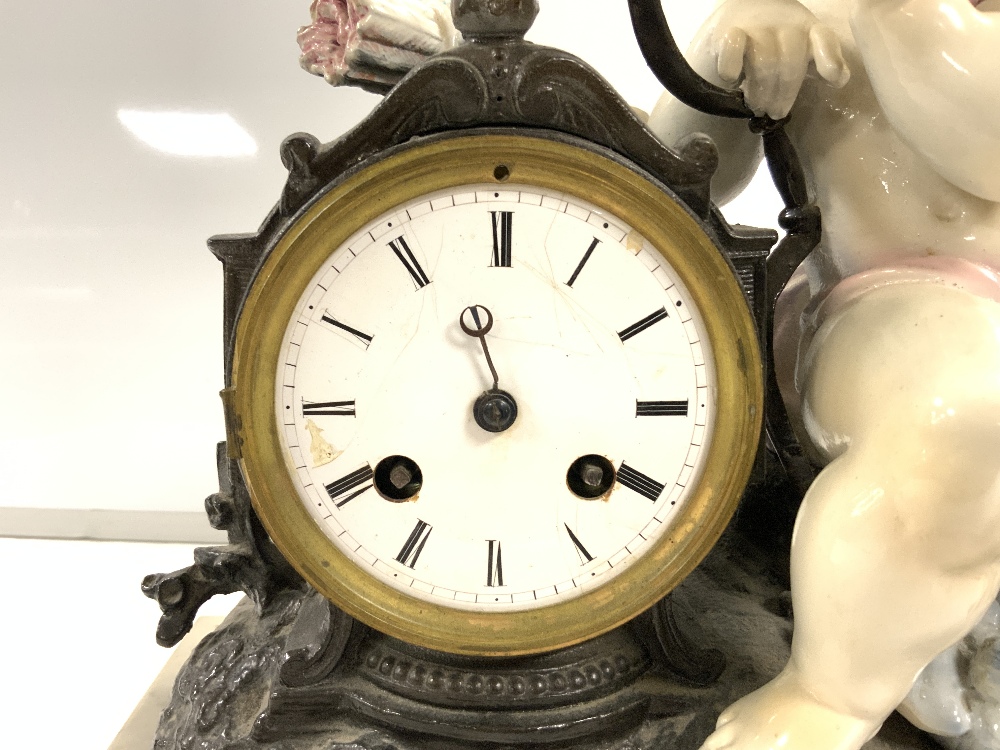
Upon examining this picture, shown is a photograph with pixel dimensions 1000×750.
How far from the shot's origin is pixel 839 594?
0.67 m

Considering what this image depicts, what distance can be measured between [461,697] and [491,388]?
0.29m

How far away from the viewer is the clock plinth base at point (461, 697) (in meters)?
0.78

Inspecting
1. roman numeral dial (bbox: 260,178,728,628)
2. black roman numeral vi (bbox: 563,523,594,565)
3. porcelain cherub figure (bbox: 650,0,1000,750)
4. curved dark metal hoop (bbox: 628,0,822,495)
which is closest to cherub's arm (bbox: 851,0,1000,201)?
porcelain cherub figure (bbox: 650,0,1000,750)

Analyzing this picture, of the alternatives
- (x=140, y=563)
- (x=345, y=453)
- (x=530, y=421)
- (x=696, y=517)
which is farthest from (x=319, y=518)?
(x=140, y=563)

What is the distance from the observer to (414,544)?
2.45 ft

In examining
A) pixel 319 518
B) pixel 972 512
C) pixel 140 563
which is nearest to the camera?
pixel 972 512

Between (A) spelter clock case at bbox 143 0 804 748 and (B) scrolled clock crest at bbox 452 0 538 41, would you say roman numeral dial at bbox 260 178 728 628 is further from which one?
(B) scrolled clock crest at bbox 452 0 538 41

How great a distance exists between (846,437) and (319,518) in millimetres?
441

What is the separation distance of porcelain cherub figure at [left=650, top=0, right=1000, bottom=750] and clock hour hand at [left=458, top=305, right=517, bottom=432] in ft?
0.83

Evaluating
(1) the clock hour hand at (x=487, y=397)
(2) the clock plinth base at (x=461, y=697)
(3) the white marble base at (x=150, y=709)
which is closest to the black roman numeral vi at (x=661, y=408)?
(1) the clock hour hand at (x=487, y=397)

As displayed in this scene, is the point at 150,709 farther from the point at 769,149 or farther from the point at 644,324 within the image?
the point at 769,149

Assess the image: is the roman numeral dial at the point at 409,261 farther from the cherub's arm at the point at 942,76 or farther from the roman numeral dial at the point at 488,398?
the cherub's arm at the point at 942,76

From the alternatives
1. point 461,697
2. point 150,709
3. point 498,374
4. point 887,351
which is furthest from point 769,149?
point 150,709

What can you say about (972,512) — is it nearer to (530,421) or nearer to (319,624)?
(530,421)
